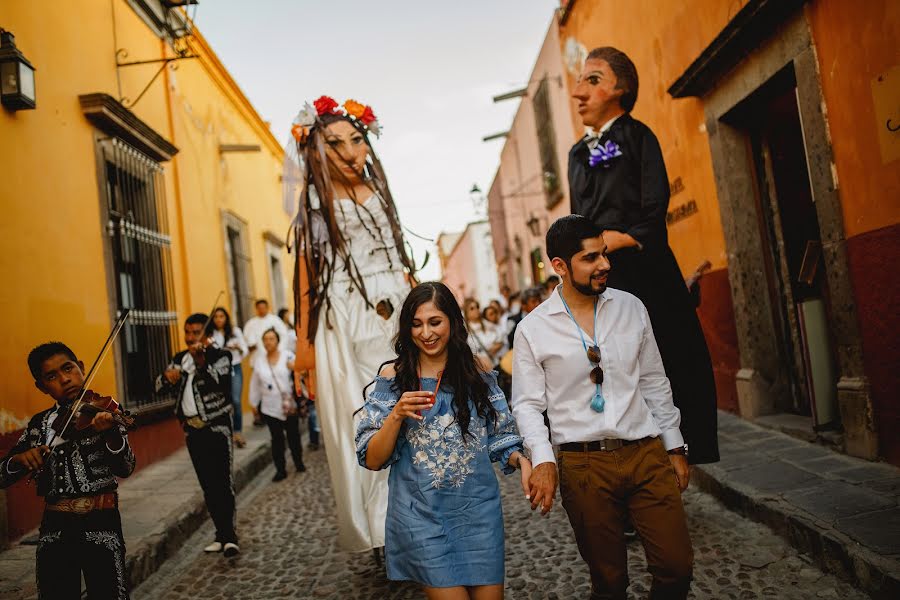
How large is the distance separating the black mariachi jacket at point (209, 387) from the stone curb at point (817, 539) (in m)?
3.14

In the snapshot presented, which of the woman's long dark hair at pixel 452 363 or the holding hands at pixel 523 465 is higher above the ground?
the woman's long dark hair at pixel 452 363

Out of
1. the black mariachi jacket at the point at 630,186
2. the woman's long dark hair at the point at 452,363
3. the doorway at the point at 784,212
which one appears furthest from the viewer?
the doorway at the point at 784,212

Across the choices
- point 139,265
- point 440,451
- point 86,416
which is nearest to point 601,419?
point 440,451

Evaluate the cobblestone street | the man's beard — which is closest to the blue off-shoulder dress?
the man's beard

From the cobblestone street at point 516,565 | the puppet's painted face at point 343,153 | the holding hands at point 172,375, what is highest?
the puppet's painted face at point 343,153

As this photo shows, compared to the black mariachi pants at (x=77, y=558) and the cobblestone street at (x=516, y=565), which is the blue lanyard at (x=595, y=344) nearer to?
the cobblestone street at (x=516, y=565)

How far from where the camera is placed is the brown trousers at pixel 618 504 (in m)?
2.30

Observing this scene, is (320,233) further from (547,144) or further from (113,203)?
(547,144)

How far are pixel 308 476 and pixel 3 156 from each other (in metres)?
3.66

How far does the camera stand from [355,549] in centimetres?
348

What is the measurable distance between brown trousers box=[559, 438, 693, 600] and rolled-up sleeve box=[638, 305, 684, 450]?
4.3 inches

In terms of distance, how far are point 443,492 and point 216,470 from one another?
2.60 metres

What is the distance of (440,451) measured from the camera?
2.35 metres

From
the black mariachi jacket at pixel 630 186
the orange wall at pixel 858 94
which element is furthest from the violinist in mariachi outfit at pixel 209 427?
the orange wall at pixel 858 94
